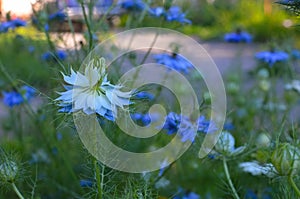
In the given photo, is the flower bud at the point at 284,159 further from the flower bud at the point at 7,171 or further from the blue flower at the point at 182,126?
the flower bud at the point at 7,171

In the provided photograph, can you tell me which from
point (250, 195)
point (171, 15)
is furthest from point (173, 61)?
point (250, 195)

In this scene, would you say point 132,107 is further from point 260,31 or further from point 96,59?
point 260,31

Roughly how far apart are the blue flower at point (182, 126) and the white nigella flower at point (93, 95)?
362 mm

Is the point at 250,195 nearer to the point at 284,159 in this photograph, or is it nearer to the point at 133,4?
the point at 284,159

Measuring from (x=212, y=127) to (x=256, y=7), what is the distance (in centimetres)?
590

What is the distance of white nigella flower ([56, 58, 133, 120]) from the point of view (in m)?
0.81

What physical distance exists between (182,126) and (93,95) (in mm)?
418

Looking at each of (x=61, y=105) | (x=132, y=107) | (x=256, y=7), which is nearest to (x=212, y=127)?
(x=132, y=107)

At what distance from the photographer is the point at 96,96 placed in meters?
0.82

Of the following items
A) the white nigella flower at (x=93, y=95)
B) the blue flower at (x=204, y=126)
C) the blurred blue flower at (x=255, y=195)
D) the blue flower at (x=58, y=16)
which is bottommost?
the blurred blue flower at (x=255, y=195)

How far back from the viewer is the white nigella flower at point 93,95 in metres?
0.81

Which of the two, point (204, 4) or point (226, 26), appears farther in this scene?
point (204, 4)

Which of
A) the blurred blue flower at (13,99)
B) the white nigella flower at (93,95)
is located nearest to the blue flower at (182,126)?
the white nigella flower at (93,95)

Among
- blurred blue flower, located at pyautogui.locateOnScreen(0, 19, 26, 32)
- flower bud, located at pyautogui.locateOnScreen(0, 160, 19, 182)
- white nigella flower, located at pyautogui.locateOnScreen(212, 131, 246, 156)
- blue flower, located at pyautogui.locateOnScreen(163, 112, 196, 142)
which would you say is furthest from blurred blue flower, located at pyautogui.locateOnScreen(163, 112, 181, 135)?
blurred blue flower, located at pyautogui.locateOnScreen(0, 19, 26, 32)
